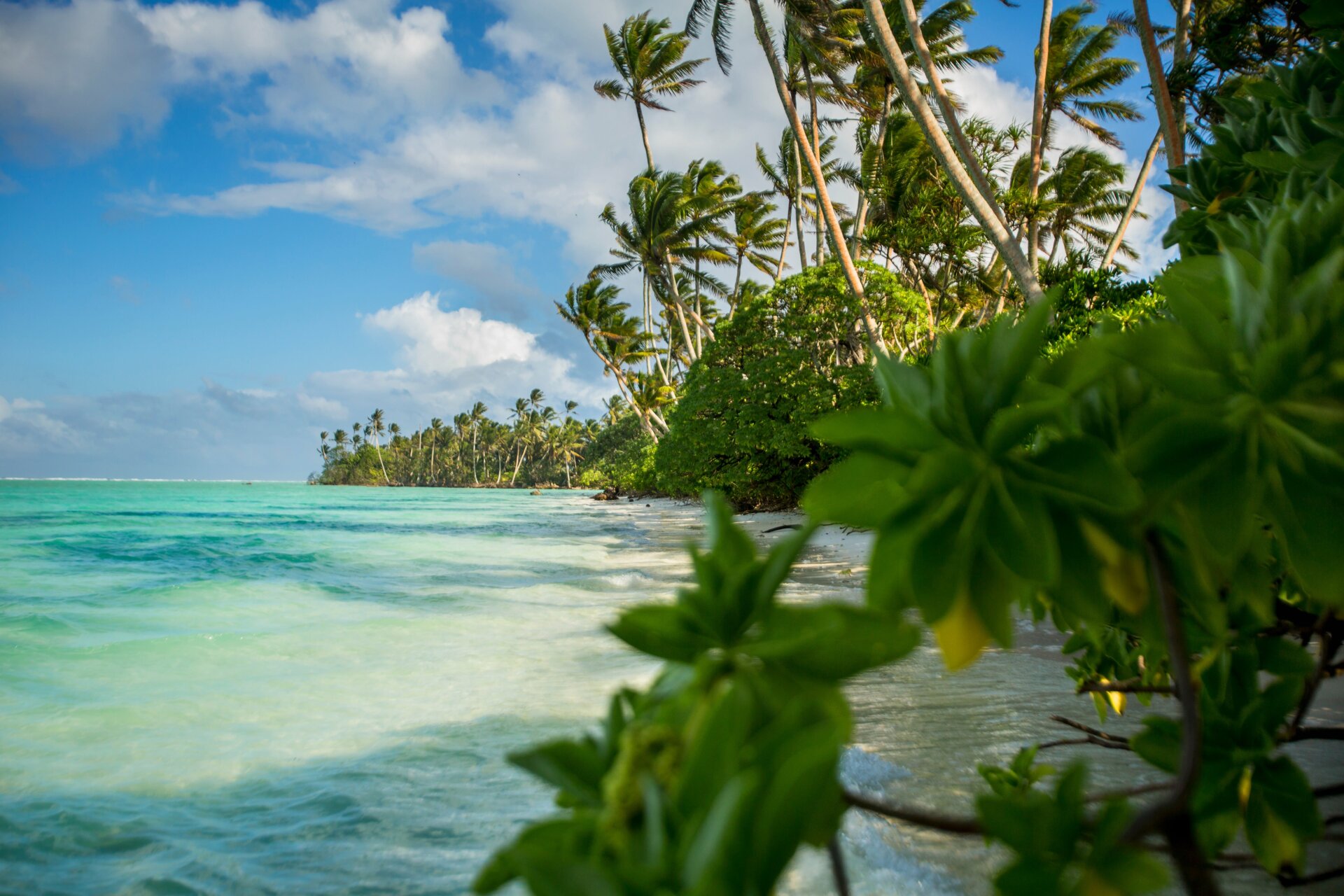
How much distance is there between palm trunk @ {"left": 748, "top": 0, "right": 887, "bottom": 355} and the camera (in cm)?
895

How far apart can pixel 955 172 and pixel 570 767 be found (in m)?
7.00

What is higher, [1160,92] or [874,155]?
[874,155]

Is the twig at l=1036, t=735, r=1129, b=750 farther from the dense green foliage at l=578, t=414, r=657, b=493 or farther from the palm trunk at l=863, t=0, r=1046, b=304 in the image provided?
the dense green foliage at l=578, t=414, r=657, b=493

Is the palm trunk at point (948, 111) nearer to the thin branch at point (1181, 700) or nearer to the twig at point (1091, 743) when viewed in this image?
the twig at point (1091, 743)

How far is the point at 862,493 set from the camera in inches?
18.9

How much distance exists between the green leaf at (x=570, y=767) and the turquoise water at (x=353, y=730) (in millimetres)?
1576

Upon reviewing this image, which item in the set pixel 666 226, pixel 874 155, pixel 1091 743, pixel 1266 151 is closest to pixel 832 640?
pixel 1091 743

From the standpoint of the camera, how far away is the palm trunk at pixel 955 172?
20.0 feet

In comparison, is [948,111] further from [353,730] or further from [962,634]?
[962,634]

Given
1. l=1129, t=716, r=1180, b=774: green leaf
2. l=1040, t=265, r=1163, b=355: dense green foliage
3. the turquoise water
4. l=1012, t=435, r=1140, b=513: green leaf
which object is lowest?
the turquoise water

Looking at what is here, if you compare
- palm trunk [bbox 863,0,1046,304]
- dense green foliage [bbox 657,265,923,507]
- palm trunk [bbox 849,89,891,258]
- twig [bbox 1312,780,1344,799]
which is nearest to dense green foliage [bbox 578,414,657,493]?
dense green foliage [bbox 657,265,923,507]

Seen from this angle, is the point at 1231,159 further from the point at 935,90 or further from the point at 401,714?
the point at 935,90

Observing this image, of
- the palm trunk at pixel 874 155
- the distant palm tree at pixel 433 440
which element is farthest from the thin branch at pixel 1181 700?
the distant palm tree at pixel 433 440

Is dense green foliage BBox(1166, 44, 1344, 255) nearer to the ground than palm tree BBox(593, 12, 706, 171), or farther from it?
nearer to the ground
